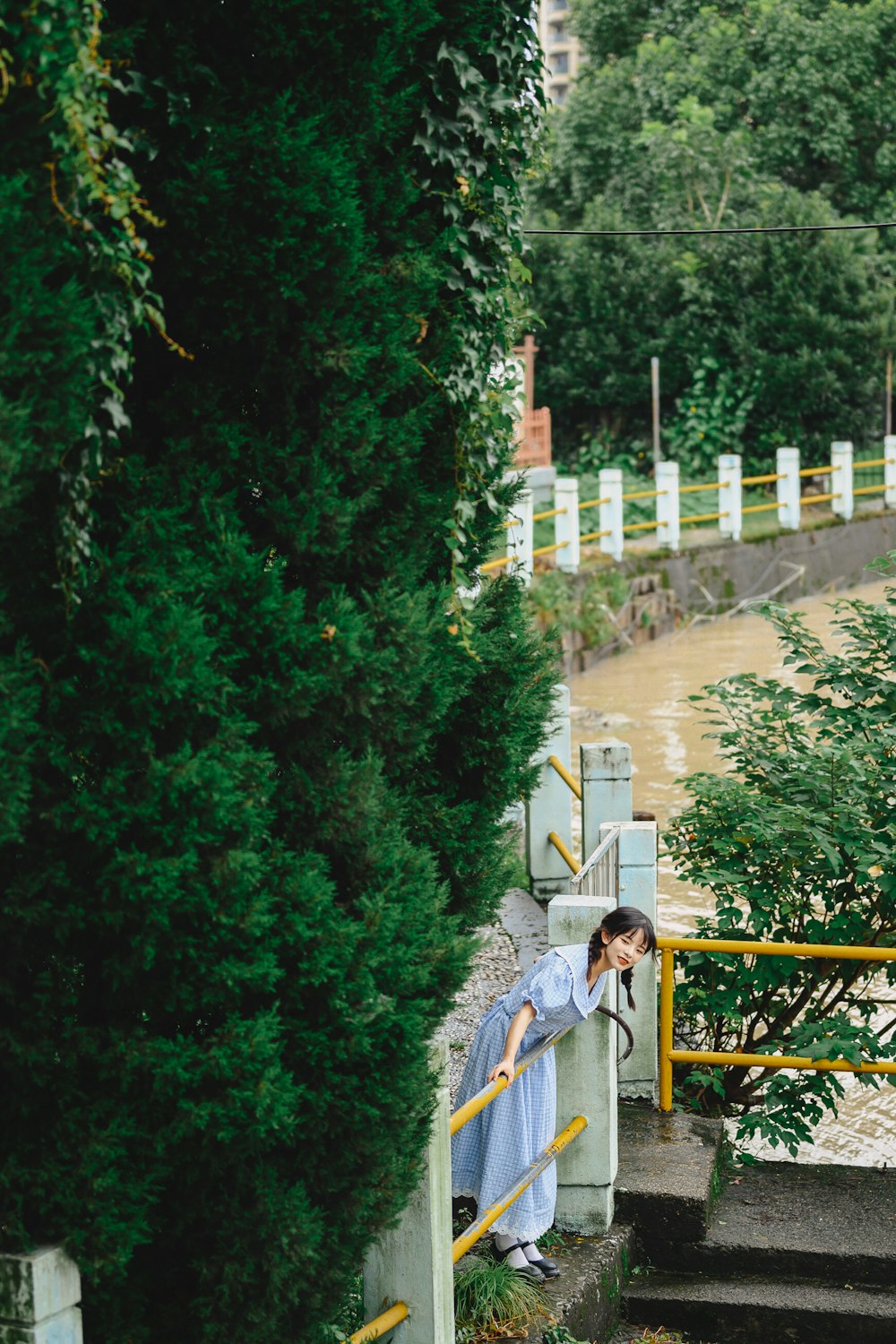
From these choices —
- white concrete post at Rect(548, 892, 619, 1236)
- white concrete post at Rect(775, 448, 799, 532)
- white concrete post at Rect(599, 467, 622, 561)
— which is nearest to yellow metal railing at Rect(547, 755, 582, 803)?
white concrete post at Rect(548, 892, 619, 1236)

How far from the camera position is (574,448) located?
87.1 ft

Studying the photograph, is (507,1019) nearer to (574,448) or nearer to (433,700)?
(433,700)

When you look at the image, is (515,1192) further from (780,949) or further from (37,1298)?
(37,1298)

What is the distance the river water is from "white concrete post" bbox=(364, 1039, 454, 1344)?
10.3 ft

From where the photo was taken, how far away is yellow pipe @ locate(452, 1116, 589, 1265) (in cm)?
400

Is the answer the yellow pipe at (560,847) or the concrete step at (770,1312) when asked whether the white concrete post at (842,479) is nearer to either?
the yellow pipe at (560,847)

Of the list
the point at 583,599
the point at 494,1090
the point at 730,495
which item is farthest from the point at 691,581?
the point at 494,1090

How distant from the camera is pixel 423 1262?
3.69 m

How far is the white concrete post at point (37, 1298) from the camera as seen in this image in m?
2.80

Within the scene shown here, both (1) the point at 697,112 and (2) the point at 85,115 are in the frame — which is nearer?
(2) the point at 85,115

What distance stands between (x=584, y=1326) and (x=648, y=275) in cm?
2233

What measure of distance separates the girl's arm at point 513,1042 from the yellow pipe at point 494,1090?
0.04 metres

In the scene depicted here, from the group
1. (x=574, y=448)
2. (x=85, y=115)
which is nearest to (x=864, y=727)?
(x=85, y=115)

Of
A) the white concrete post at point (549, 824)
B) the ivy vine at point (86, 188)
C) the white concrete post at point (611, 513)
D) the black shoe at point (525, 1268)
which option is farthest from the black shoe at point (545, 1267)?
the white concrete post at point (611, 513)
